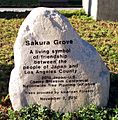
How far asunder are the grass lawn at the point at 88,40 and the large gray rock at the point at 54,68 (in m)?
0.59

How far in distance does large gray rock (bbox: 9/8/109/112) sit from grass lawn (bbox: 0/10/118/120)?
59 cm

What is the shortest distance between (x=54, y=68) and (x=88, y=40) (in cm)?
444

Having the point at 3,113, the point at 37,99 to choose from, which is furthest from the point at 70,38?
the point at 3,113

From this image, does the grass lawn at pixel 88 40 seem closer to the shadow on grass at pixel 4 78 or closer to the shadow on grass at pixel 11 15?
the shadow on grass at pixel 4 78

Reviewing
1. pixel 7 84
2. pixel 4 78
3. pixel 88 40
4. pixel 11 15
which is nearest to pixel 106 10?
pixel 88 40

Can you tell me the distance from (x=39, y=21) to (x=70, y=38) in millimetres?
513

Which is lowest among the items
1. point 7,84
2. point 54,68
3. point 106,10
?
point 7,84

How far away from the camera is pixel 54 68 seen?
5906mm

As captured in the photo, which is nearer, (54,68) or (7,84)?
(54,68)

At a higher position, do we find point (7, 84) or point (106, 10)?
point (106, 10)

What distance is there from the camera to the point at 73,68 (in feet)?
19.4

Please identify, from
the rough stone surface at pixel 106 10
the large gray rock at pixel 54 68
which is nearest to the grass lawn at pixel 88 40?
the rough stone surface at pixel 106 10

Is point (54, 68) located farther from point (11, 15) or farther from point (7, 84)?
point (11, 15)

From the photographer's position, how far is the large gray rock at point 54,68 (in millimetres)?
5723
